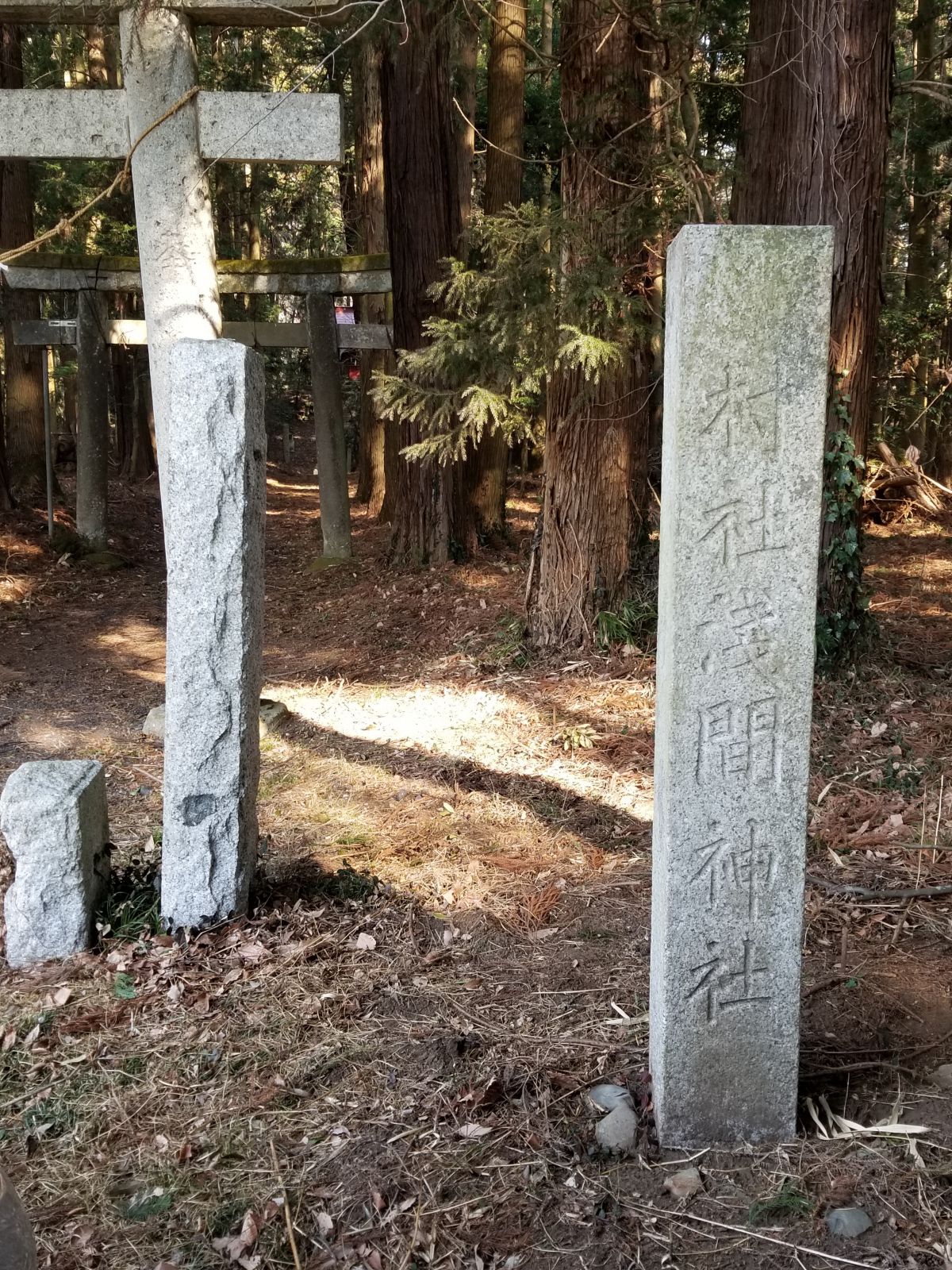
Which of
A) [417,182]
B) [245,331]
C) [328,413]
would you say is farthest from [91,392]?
[417,182]

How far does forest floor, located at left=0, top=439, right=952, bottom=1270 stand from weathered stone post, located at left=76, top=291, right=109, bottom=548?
5.38m

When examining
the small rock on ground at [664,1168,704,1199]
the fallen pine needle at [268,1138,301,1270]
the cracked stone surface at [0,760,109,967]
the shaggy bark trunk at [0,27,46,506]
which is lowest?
the fallen pine needle at [268,1138,301,1270]

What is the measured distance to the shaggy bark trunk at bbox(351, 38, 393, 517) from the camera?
50.2ft

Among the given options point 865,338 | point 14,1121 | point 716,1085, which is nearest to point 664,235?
point 865,338

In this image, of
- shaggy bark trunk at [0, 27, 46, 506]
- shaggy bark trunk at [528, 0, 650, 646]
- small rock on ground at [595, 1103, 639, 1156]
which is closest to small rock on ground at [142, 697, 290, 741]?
shaggy bark trunk at [528, 0, 650, 646]

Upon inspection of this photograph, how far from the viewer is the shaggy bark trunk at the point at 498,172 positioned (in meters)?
12.2

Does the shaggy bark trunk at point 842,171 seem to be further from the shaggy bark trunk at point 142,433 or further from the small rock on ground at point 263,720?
the shaggy bark trunk at point 142,433

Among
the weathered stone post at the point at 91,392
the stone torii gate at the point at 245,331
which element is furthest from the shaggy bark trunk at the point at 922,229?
the weathered stone post at the point at 91,392

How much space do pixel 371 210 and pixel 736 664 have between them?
46.8 feet

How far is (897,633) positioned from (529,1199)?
254 inches

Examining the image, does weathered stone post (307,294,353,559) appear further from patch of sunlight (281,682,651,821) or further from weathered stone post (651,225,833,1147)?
weathered stone post (651,225,833,1147)

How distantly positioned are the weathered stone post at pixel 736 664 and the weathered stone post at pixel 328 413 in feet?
30.1

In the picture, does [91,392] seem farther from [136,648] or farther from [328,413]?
[136,648]

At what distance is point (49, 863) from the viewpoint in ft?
13.6
